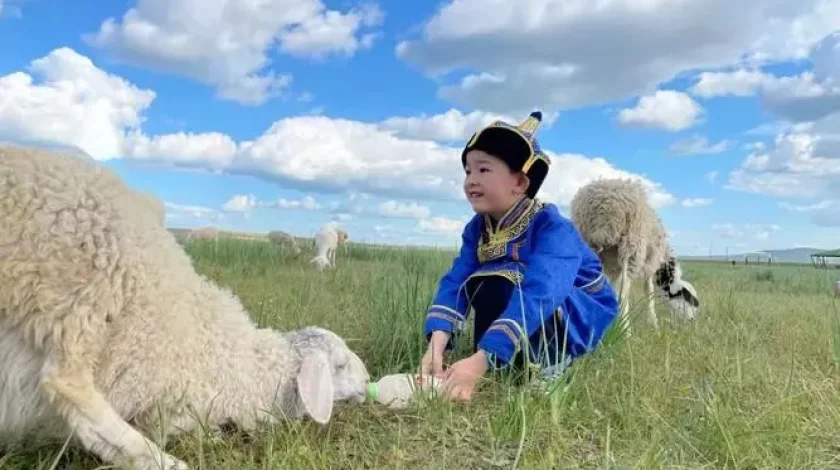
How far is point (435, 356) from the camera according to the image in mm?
4027

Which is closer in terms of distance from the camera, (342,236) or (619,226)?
(619,226)

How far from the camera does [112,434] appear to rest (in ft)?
9.20

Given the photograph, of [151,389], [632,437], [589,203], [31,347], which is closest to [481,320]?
[632,437]

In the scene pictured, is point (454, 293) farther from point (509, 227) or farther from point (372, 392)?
point (372, 392)

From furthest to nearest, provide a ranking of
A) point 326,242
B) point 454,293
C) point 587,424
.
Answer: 1. point 326,242
2. point 454,293
3. point 587,424

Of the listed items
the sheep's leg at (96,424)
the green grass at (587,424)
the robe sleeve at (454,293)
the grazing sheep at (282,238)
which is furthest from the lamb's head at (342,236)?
the sheep's leg at (96,424)

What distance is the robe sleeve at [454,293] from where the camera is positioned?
4.31 m

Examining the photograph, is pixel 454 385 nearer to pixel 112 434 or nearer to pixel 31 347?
pixel 112 434

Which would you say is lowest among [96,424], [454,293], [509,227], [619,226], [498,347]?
[96,424]

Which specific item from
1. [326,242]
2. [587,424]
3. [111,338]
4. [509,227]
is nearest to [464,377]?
[587,424]

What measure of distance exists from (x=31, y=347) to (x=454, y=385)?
1.78 meters

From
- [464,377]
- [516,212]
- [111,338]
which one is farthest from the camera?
[516,212]

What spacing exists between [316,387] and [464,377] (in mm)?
771

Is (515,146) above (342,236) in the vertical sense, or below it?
above
